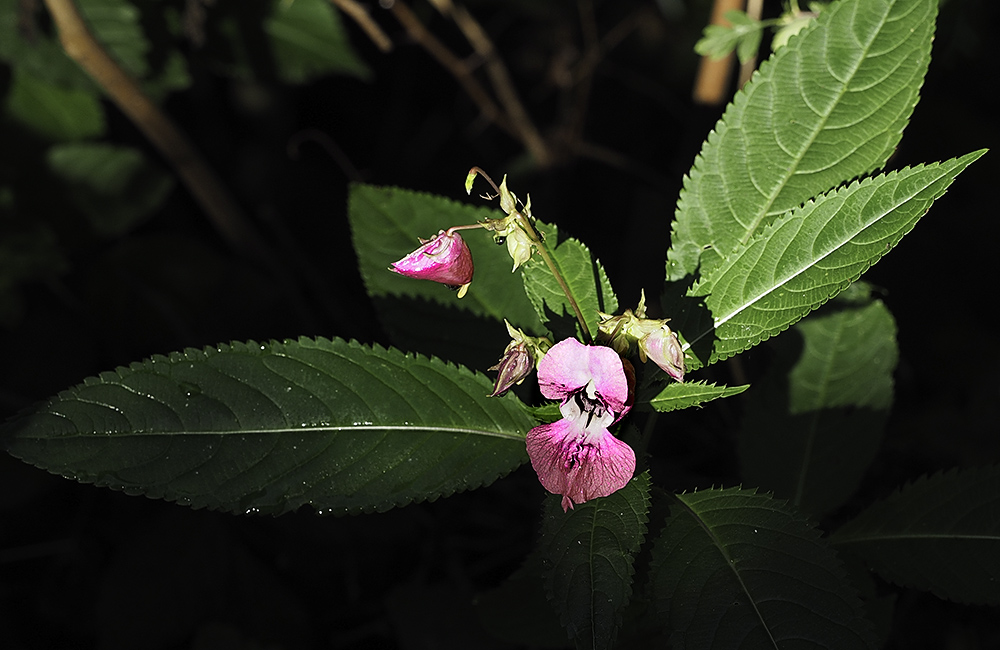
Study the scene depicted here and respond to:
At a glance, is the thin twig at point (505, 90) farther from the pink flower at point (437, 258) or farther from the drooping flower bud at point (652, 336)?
the drooping flower bud at point (652, 336)

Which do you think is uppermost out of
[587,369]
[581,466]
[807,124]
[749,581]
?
[807,124]

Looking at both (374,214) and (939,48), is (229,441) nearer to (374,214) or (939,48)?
(374,214)

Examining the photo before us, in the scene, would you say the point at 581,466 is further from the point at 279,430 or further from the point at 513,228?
the point at 279,430

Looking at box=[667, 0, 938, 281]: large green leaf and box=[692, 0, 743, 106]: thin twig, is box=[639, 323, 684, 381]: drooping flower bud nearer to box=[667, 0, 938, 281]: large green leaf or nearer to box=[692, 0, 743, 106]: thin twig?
box=[667, 0, 938, 281]: large green leaf

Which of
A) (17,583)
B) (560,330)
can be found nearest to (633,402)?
(560,330)

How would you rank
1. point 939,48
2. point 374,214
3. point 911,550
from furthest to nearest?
point 939,48 → point 374,214 → point 911,550

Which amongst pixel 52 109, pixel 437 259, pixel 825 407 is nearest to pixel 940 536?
pixel 825 407
